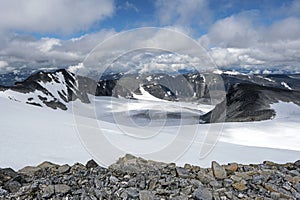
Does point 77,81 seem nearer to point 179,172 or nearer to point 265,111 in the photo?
point 265,111

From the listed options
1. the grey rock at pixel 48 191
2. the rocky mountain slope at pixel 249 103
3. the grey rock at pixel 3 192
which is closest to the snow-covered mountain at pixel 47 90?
the rocky mountain slope at pixel 249 103

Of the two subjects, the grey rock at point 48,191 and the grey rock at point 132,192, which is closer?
the grey rock at point 48,191

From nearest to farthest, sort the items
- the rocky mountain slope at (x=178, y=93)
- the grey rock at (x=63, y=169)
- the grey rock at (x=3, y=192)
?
1. the grey rock at (x=3, y=192)
2. the grey rock at (x=63, y=169)
3. the rocky mountain slope at (x=178, y=93)

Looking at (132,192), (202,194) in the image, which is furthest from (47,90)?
(202,194)

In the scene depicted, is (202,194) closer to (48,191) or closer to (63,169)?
(48,191)

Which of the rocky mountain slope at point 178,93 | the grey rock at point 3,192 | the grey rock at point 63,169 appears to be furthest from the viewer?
the rocky mountain slope at point 178,93

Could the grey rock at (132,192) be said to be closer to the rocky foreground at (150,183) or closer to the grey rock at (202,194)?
the rocky foreground at (150,183)

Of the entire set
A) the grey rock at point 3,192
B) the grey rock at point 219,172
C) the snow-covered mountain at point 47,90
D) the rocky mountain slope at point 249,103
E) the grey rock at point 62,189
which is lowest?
the grey rock at point 3,192

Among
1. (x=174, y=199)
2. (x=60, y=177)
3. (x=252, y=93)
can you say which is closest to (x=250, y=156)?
(x=174, y=199)
